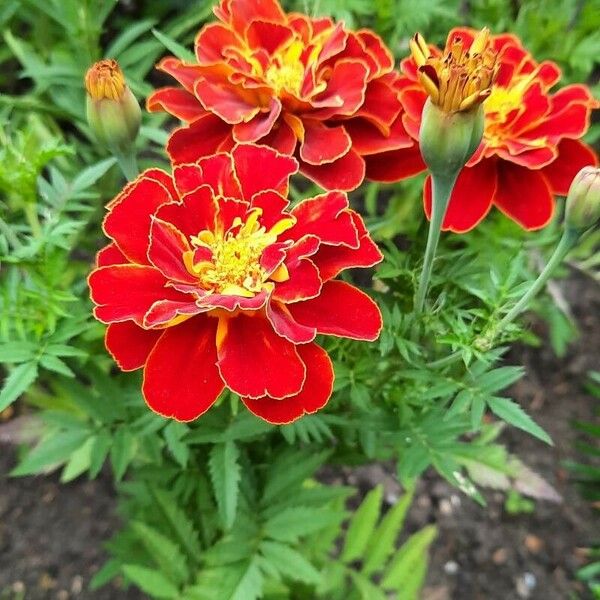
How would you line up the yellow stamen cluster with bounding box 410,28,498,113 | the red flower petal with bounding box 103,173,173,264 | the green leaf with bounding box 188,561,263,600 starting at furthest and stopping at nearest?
1. the green leaf with bounding box 188,561,263,600
2. the red flower petal with bounding box 103,173,173,264
3. the yellow stamen cluster with bounding box 410,28,498,113

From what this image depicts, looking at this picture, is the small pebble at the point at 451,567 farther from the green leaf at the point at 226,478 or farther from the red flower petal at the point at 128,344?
the red flower petal at the point at 128,344

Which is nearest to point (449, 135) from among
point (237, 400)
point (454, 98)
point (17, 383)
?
point (454, 98)

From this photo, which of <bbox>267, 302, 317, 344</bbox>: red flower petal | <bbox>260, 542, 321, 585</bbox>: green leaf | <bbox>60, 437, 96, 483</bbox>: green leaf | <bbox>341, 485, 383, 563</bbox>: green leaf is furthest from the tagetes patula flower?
<bbox>60, 437, 96, 483</bbox>: green leaf

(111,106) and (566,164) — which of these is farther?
(566,164)

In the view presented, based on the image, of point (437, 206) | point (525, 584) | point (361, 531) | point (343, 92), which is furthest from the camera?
point (525, 584)

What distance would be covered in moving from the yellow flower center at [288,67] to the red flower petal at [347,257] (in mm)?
196

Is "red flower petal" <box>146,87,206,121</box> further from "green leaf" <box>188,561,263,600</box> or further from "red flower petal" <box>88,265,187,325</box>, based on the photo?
"green leaf" <box>188,561,263,600</box>

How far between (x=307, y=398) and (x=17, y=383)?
0.30 m

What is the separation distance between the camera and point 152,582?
0.97 m

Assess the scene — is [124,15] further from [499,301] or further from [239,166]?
[499,301]

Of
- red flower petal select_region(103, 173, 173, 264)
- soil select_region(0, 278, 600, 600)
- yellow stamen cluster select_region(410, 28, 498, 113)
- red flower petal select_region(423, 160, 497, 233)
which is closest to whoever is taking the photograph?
yellow stamen cluster select_region(410, 28, 498, 113)

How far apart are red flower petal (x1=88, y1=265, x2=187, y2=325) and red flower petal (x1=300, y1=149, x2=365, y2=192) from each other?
18cm

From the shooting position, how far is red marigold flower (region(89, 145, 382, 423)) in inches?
24.0

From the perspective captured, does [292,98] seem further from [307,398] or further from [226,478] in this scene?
[226,478]
